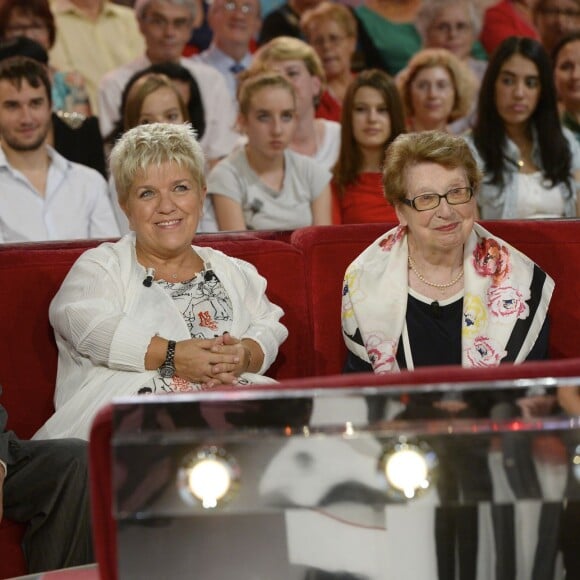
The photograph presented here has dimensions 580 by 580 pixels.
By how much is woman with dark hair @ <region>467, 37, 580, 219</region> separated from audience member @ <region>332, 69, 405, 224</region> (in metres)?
0.30

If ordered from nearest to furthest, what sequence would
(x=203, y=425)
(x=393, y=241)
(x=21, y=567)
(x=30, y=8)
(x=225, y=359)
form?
1. (x=203, y=425)
2. (x=21, y=567)
3. (x=225, y=359)
4. (x=393, y=241)
5. (x=30, y=8)

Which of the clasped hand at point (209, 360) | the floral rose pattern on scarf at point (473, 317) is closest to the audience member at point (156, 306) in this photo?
the clasped hand at point (209, 360)

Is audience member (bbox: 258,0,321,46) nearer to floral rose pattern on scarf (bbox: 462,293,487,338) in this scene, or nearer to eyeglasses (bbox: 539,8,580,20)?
eyeglasses (bbox: 539,8,580,20)

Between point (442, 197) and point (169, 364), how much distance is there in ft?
2.25

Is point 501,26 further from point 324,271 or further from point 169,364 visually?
point 169,364

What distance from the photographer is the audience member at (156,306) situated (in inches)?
92.3

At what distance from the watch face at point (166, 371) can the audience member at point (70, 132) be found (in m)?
1.80

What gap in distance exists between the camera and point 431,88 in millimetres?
4387

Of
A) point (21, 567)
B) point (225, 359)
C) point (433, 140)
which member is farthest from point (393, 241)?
point (21, 567)

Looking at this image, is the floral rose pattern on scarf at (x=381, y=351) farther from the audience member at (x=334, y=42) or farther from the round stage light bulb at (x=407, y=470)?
the audience member at (x=334, y=42)

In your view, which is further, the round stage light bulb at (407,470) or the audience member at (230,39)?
the audience member at (230,39)

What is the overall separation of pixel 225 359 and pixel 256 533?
125 centimetres

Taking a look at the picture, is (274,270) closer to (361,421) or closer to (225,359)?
(225,359)

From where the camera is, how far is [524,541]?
111 centimetres
